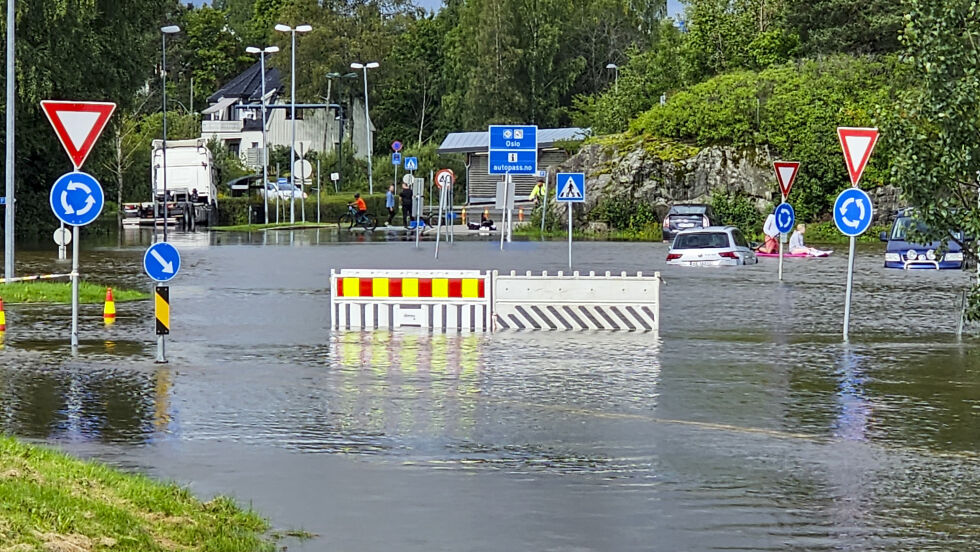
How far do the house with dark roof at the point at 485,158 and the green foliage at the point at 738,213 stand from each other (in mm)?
23339

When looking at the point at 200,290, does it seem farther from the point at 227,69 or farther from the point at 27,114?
the point at 227,69

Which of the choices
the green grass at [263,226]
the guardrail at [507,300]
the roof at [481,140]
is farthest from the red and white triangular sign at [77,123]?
the roof at [481,140]

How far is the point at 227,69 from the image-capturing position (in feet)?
463

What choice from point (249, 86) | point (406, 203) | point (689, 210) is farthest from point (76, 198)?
point (249, 86)

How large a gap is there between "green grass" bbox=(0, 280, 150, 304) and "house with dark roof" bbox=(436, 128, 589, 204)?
197 feet

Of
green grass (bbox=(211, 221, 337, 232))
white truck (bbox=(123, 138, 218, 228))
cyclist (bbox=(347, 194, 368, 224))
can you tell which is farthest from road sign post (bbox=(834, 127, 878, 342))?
white truck (bbox=(123, 138, 218, 228))

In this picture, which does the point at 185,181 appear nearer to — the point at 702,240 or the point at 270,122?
the point at 702,240

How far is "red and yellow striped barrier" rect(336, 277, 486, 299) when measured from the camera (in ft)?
66.8

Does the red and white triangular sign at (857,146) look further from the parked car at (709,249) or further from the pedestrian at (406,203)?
the pedestrian at (406,203)

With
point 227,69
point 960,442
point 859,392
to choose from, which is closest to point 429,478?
point 960,442

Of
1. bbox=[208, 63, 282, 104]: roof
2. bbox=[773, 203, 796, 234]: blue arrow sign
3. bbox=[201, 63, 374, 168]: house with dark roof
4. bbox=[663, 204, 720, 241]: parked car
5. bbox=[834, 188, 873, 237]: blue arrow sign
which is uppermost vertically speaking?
bbox=[208, 63, 282, 104]: roof

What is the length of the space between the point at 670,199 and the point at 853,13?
19.3 meters

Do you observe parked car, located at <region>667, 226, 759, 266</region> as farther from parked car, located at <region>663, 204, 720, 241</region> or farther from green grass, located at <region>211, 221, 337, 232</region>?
green grass, located at <region>211, 221, 337, 232</region>

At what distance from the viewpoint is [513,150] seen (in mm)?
46219
